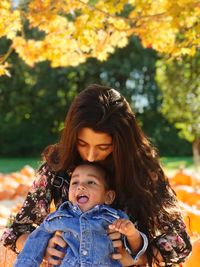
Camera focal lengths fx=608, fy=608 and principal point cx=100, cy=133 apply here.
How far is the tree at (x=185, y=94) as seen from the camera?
11.6 m

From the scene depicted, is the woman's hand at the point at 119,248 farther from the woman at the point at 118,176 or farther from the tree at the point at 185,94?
the tree at the point at 185,94

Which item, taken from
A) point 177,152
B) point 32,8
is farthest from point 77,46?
point 177,152

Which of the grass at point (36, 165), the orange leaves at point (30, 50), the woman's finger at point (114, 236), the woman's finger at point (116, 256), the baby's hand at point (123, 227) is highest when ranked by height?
the orange leaves at point (30, 50)

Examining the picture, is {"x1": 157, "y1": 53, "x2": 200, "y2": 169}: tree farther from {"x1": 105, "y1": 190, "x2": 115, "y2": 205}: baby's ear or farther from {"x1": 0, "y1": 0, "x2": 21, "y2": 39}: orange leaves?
{"x1": 105, "y1": 190, "x2": 115, "y2": 205}: baby's ear

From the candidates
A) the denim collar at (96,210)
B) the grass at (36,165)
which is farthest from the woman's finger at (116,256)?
the grass at (36,165)

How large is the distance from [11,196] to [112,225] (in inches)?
202

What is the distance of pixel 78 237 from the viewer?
2.35 m

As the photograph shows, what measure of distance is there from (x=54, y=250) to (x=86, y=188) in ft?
0.90

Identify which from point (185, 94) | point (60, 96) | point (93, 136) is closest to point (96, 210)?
point (93, 136)

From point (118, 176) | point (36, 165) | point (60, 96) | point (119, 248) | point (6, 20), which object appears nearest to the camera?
point (119, 248)

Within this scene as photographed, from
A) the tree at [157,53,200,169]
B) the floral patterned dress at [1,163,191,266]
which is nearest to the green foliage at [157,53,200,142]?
the tree at [157,53,200,169]

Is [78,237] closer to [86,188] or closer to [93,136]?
[86,188]

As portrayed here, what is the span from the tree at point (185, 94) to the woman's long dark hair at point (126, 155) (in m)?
8.97

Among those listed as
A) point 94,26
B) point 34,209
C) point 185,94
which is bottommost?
point 185,94
